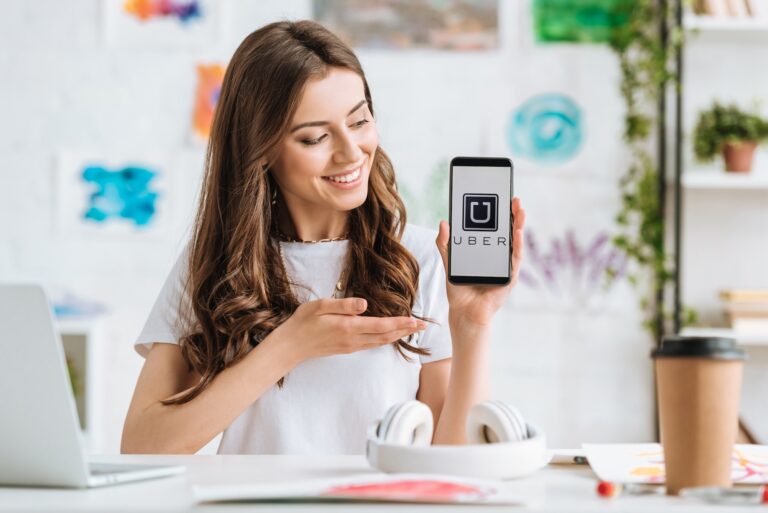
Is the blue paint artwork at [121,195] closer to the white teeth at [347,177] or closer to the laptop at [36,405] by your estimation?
the white teeth at [347,177]

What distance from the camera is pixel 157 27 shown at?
10.9 ft

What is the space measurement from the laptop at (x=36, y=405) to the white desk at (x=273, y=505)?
17 mm

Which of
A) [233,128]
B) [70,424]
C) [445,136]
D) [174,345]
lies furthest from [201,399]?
[445,136]

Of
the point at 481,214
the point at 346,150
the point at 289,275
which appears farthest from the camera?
the point at 289,275

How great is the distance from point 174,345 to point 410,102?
5.88ft

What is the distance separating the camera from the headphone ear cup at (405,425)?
1.01 metres

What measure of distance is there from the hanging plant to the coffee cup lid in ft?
7.66

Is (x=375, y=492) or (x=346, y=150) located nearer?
(x=375, y=492)

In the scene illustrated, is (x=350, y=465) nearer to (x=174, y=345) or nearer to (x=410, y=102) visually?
(x=174, y=345)

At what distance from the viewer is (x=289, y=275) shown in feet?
5.78

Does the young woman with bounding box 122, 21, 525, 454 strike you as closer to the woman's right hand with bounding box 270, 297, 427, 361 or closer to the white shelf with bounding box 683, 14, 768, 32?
the woman's right hand with bounding box 270, 297, 427, 361

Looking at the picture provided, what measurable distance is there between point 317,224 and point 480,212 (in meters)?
0.65

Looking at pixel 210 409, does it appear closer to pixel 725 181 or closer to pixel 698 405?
pixel 698 405

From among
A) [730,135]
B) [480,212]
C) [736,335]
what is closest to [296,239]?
[480,212]
